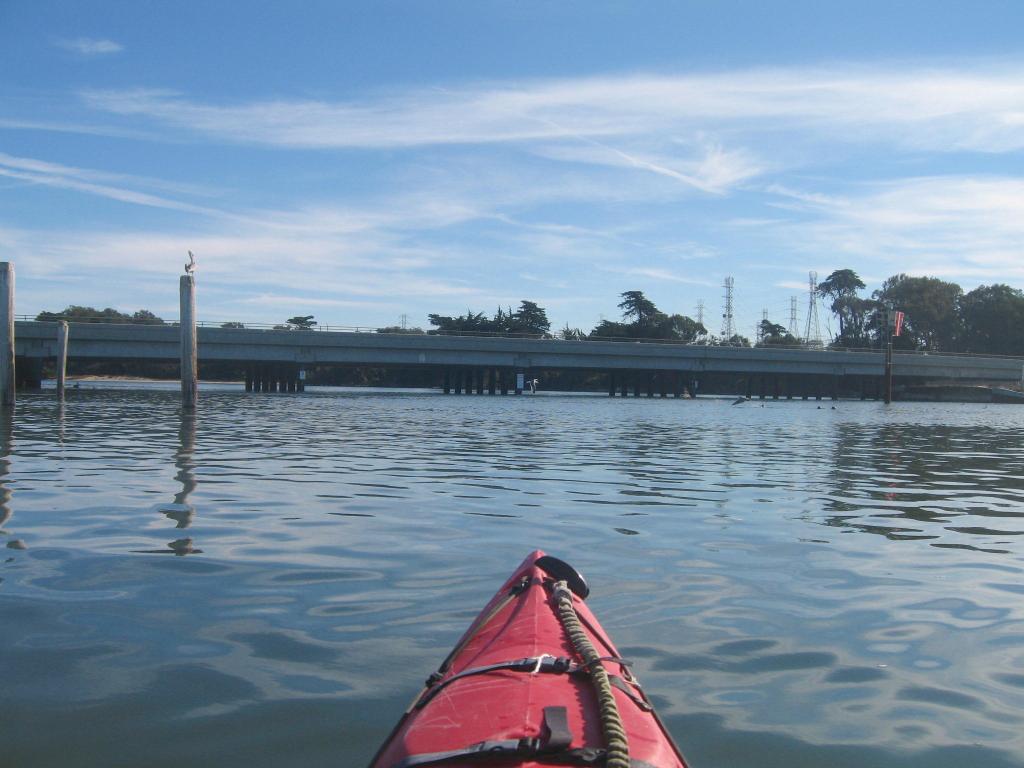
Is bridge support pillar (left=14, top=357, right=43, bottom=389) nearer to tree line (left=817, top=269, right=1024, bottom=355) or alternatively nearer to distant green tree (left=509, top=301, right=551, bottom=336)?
distant green tree (left=509, top=301, right=551, bottom=336)

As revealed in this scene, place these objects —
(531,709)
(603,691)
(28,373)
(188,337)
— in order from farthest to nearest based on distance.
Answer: (28,373) < (188,337) < (603,691) < (531,709)

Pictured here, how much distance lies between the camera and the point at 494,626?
4.56 m

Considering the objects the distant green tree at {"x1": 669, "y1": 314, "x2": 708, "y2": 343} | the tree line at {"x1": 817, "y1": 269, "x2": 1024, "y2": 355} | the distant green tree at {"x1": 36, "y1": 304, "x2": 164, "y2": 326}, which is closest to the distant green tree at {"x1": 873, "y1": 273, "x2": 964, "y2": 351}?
the tree line at {"x1": 817, "y1": 269, "x2": 1024, "y2": 355}

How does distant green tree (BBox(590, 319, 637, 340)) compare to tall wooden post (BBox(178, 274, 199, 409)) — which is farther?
distant green tree (BBox(590, 319, 637, 340))

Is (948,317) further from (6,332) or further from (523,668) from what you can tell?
(523,668)

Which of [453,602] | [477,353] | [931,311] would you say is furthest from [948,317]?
[453,602]

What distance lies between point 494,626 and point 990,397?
101 m

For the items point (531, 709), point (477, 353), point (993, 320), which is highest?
point (993, 320)

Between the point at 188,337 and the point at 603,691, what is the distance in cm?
3508

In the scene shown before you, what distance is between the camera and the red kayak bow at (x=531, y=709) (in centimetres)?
296

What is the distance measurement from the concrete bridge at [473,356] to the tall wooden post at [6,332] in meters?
32.6

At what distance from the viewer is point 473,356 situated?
81.0 meters

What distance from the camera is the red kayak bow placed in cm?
296

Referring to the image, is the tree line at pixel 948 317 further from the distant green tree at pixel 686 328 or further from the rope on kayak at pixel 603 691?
the rope on kayak at pixel 603 691
